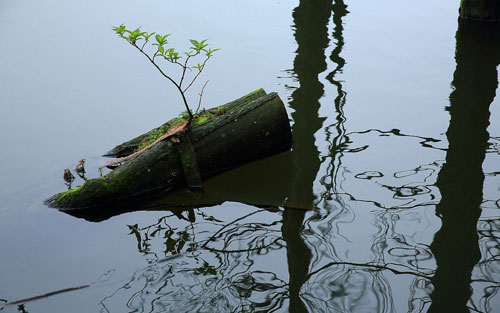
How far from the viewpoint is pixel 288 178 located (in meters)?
5.78

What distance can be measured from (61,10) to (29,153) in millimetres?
6104

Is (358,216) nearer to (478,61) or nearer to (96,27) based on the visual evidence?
(478,61)

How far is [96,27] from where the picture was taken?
414 inches

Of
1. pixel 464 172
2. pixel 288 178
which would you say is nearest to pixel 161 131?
pixel 288 178

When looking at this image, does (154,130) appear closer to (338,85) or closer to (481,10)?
(338,85)

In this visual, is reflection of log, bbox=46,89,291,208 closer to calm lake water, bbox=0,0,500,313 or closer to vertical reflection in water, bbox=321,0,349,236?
calm lake water, bbox=0,0,500,313

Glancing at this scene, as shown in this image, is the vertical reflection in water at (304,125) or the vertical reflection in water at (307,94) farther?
the vertical reflection in water at (307,94)

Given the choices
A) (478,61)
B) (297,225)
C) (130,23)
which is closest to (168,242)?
(297,225)

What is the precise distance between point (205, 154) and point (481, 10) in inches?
257

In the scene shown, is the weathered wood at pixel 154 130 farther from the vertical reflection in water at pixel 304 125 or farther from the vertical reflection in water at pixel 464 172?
the vertical reflection in water at pixel 464 172

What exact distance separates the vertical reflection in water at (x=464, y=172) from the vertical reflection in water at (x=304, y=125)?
3.39 ft

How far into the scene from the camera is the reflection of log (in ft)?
17.4

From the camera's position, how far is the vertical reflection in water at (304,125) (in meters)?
4.54

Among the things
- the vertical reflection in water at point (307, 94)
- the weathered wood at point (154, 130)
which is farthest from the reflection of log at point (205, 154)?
the vertical reflection in water at point (307, 94)
